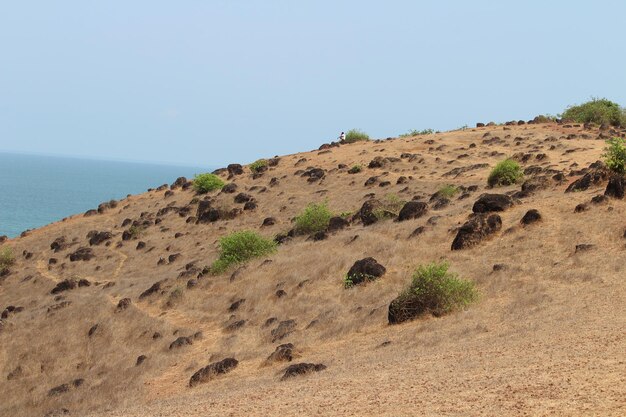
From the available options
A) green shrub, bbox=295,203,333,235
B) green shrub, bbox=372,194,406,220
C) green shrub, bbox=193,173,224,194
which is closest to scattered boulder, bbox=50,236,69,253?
green shrub, bbox=193,173,224,194

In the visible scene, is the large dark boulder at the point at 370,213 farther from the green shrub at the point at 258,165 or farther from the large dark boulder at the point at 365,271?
the green shrub at the point at 258,165

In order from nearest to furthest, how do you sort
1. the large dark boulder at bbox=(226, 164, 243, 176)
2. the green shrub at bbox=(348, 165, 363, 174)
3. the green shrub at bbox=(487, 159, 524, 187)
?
1. the green shrub at bbox=(487, 159, 524, 187)
2. the green shrub at bbox=(348, 165, 363, 174)
3. the large dark boulder at bbox=(226, 164, 243, 176)

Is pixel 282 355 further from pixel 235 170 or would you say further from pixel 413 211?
pixel 235 170

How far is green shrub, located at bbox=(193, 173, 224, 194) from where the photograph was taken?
52.5m

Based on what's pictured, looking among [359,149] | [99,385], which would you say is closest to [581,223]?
[99,385]

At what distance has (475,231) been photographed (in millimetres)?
23578

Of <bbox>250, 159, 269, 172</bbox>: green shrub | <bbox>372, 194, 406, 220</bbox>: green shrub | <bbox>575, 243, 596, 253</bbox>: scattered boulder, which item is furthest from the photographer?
<bbox>250, 159, 269, 172</bbox>: green shrub

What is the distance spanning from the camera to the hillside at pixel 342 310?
1105cm

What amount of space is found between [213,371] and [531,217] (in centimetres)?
1218

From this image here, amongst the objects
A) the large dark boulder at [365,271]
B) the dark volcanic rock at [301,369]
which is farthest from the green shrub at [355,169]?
the dark volcanic rock at [301,369]

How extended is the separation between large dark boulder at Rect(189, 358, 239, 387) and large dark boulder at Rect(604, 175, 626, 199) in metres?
14.2

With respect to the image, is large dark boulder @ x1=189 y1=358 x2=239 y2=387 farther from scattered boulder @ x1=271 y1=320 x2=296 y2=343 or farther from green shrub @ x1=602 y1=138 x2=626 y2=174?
green shrub @ x1=602 y1=138 x2=626 y2=174

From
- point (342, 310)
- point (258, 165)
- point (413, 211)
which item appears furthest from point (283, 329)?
point (258, 165)

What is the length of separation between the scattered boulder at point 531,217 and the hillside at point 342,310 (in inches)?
9.4
